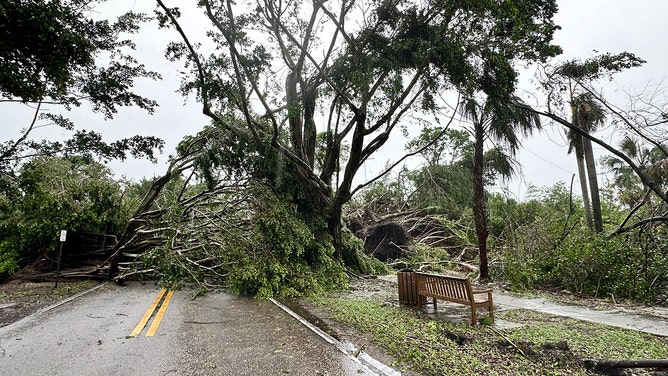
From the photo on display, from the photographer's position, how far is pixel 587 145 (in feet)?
45.2

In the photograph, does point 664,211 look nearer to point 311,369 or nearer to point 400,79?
point 400,79

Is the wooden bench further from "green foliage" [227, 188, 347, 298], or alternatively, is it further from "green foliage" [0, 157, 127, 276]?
"green foliage" [0, 157, 127, 276]

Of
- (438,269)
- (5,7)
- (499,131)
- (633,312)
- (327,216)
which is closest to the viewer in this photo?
(5,7)

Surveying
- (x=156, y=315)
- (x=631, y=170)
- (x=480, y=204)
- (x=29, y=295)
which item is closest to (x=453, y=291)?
(x=156, y=315)

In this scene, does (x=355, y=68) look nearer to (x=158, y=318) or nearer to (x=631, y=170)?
(x=158, y=318)

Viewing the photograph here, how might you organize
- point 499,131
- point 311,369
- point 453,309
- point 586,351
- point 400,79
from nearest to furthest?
point 311,369 → point 586,351 → point 453,309 → point 400,79 → point 499,131

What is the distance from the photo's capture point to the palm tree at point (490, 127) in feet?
34.6

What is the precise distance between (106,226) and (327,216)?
853 cm

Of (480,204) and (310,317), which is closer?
(310,317)

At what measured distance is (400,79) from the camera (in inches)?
407

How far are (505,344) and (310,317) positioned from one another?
139 inches

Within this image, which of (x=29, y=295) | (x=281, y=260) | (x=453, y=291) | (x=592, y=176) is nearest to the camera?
(x=453, y=291)

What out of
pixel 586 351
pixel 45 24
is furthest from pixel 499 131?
pixel 45 24

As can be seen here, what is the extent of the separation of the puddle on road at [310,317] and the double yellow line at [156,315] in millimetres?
2560
